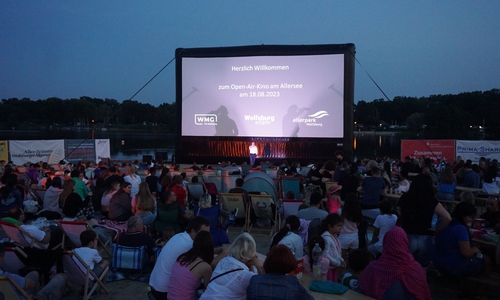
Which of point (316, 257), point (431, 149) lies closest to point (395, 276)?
point (316, 257)

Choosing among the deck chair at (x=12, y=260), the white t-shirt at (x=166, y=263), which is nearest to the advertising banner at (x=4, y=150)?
the deck chair at (x=12, y=260)

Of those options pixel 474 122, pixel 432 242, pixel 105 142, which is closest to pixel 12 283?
pixel 432 242

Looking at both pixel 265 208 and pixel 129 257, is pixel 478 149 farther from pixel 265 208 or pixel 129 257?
pixel 129 257

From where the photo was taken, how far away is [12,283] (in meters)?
3.21

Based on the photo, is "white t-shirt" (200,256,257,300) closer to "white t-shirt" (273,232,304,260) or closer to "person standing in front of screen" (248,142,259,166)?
"white t-shirt" (273,232,304,260)

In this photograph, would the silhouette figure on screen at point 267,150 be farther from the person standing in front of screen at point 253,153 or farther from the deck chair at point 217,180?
the deck chair at point 217,180

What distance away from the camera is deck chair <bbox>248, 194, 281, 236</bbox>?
656 centimetres

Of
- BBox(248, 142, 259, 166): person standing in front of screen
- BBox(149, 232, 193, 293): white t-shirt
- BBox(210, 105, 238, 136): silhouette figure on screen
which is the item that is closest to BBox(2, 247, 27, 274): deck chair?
BBox(149, 232, 193, 293): white t-shirt

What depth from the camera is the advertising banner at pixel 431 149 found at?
13.9 meters

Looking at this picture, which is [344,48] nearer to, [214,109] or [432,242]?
[214,109]

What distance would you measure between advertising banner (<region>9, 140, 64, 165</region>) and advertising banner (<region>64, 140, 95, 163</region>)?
0.27 meters

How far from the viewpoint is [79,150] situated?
49.5ft

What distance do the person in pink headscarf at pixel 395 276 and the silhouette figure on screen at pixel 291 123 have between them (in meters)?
13.3

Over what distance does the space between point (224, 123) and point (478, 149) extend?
9242 millimetres
